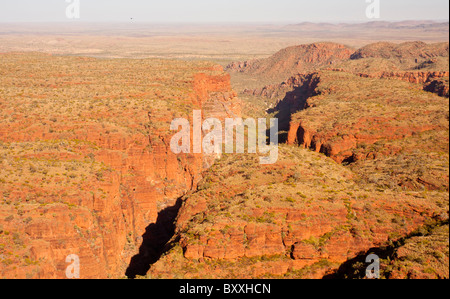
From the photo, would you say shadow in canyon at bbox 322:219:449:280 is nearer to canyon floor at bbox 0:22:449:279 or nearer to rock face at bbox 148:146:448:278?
canyon floor at bbox 0:22:449:279

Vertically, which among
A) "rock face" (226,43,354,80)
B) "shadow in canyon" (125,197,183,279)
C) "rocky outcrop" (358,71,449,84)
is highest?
"rock face" (226,43,354,80)

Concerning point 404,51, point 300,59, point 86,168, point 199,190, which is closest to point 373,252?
point 199,190

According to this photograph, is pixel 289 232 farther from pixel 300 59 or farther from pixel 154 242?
pixel 300 59

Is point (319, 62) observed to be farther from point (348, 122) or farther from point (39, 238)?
point (39, 238)

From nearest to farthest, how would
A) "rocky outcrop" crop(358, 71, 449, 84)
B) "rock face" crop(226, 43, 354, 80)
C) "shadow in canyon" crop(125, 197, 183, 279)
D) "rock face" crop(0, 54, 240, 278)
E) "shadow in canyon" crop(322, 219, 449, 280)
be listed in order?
"shadow in canyon" crop(322, 219, 449, 280)
"rock face" crop(0, 54, 240, 278)
"shadow in canyon" crop(125, 197, 183, 279)
"rocky outcrop" crop(358, 71, 449, 84)
"rock face" crop(226, 43, 354, 80)

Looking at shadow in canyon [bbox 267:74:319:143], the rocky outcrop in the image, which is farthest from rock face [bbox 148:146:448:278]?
the rocky outcrop
